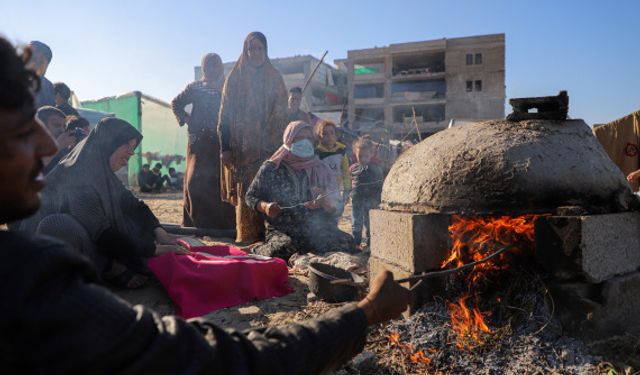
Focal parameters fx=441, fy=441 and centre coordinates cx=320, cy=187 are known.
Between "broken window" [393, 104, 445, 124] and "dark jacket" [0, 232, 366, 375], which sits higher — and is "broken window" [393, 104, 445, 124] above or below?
above

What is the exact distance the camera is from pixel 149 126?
17.0 metres

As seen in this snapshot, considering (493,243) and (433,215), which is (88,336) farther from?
(493,243)

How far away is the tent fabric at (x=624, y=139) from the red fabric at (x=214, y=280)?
590cm

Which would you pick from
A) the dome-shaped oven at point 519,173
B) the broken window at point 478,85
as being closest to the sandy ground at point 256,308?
the dome-shaped oven at point 519,173

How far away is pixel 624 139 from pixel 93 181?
24.5 feet

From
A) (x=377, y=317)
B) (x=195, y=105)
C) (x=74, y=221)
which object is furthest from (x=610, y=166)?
(x=195, y=105)

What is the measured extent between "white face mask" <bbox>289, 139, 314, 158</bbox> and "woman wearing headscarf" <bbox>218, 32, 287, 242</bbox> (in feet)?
3.51

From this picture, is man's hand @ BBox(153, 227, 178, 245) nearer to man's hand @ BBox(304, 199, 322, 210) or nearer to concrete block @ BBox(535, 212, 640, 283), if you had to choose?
man's hand @ BBox(304, 199, 322, 210)

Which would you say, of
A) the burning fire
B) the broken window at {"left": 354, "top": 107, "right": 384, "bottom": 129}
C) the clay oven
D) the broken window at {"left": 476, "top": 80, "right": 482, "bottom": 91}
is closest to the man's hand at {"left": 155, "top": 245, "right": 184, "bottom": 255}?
the clay oven

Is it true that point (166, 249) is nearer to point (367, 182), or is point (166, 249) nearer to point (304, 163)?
point (304, 163)

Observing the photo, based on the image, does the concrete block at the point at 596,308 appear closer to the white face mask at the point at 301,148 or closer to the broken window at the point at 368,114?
the white face mask at the point at 301,148

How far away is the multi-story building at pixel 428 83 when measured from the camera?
3055 cm

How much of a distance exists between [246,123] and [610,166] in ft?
13.5

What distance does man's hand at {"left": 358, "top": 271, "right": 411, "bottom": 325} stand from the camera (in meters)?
1.64
